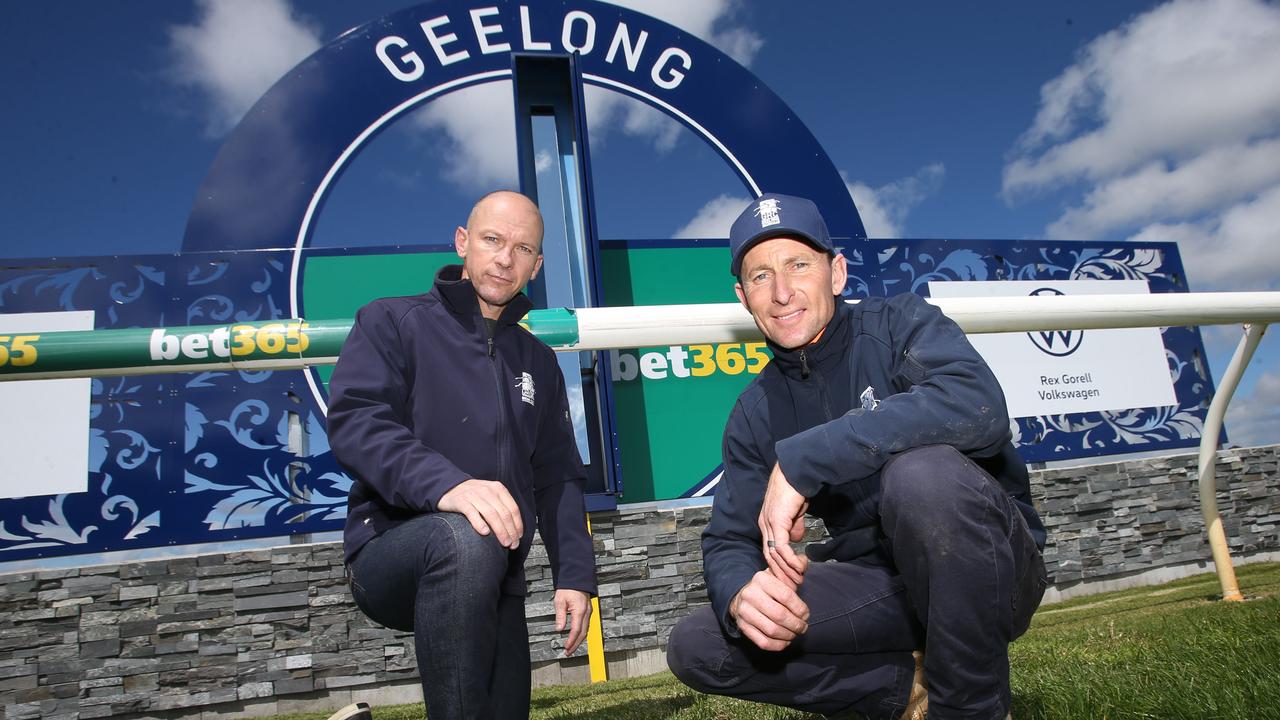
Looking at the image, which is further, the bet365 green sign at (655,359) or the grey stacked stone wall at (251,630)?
the bet365 green sign at (655,359)

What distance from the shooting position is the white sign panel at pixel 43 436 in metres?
3.31

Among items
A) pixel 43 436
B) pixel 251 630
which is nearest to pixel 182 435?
pixel 43 436

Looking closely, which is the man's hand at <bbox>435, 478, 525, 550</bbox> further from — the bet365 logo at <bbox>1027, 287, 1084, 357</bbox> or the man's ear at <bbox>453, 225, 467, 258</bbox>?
the bet365 logo at <bbox>1027, 287, 1084, 357</bbox>

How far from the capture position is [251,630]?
10.4 feet

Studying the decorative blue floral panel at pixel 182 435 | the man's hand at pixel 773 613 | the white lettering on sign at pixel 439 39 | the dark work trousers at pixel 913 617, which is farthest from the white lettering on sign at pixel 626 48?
the man's hand at pixel 773 613

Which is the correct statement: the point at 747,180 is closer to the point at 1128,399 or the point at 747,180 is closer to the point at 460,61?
the point at 460,61

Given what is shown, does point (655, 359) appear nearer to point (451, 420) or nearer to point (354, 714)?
point (451, 420)

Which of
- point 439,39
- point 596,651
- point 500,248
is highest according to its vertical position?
point 439,39

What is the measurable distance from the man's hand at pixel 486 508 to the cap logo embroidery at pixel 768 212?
2.16 ft

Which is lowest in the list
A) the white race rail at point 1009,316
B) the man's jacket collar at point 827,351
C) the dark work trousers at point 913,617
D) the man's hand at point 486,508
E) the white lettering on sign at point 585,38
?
the dark work trousers at point 913,617

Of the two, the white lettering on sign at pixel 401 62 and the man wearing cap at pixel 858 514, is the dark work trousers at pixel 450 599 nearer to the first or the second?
the man wearing cap at pixel 858 514

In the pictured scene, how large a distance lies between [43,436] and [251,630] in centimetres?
146

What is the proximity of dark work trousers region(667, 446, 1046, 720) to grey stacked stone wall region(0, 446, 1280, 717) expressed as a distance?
7.80 ft

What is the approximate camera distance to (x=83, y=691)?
3.04 metres
